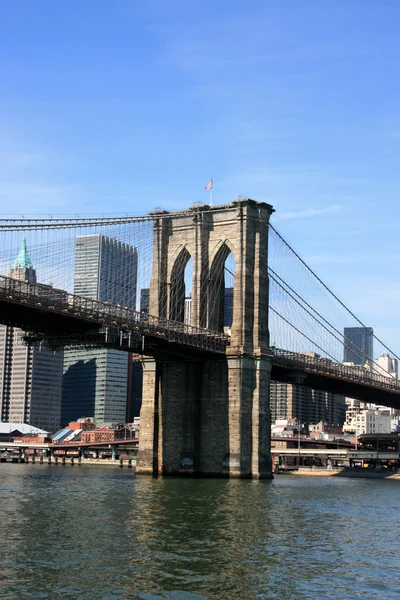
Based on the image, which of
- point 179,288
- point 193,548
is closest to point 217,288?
point 179,288

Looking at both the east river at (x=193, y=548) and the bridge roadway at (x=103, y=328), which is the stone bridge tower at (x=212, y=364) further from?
the east river at (x=193, y=548)

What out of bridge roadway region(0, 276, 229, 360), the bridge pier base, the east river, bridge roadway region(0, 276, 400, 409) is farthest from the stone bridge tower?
the east river

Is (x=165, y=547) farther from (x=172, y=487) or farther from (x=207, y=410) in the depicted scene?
(x=207, y=410)

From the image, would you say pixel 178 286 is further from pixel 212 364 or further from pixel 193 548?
pixel 193 548

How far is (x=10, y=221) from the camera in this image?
70.5 meters

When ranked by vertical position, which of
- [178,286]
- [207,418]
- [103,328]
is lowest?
[207,418]

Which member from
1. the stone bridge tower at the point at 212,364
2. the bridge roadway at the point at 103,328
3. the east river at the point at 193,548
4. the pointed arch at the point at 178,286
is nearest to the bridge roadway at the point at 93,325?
the bridge roadway at the point at 103,328

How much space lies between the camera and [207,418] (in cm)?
8706

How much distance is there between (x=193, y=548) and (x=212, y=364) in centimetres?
5407

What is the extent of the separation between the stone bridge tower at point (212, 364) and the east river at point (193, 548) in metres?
26.9

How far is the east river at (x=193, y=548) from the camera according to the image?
2692 centimetres

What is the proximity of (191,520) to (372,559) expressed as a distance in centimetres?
1210

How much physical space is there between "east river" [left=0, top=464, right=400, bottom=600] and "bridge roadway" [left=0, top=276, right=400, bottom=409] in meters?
15.9

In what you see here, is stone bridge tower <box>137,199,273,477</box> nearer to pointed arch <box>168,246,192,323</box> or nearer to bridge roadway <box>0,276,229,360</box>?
pointed arch <box>168,246,192,323</box>
